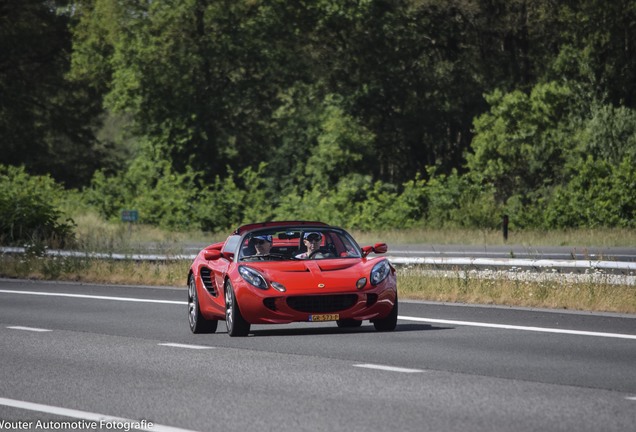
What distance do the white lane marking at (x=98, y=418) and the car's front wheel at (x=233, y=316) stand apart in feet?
17.2

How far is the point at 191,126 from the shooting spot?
62344 millimetres

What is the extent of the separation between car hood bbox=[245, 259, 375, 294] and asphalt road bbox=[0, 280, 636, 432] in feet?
1.81

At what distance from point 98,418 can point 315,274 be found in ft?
20.7

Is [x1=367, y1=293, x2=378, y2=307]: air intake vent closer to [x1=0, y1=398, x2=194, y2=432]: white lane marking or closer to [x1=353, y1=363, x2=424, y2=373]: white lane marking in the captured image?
[x1=353, y1=363, x2=424, y2=373]: white lane marking

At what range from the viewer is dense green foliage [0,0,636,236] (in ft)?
177

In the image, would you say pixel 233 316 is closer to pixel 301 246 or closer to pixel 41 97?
pixel 301 246

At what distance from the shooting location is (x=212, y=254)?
16.6m

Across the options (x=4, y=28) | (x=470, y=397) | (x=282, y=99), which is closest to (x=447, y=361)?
(x=470, y=397)

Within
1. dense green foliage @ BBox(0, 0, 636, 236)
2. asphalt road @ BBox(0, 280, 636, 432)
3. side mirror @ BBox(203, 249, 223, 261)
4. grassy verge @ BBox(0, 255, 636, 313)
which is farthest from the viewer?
dense green foliage @ BBox(0, 0, 636, 236)

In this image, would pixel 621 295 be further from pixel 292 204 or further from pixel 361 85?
pixel 361 85

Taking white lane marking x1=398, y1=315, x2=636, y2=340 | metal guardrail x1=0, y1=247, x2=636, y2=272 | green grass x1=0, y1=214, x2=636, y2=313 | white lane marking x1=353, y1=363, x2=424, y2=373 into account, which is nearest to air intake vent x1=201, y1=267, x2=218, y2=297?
white lane marking x1=398, y1=315, x2=636, y2=340

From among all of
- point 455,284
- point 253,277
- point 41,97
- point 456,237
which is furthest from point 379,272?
point 41,97

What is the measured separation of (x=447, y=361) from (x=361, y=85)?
50.8 metres

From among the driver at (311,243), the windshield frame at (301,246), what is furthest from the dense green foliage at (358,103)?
the driver at (311,243)
